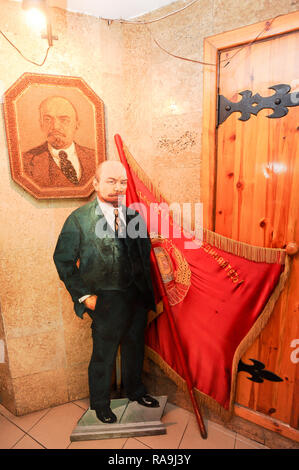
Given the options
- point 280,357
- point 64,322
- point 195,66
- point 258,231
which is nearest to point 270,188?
point 258,231

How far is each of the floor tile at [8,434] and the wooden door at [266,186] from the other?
1679 mm

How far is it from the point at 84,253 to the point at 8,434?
4.87 feet

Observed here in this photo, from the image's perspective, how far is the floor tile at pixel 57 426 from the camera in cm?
198

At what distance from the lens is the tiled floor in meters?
1.93

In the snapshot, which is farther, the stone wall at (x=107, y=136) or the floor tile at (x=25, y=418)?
the floor tile at (x=25, y=418)

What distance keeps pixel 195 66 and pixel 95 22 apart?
78cm

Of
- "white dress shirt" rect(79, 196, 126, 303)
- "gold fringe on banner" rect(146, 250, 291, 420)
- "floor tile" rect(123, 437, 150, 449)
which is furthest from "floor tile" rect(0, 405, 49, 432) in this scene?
"white dress shirt" rect(79, 196, 126, 303)

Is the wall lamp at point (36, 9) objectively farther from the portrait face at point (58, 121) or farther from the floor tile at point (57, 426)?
the floor tile at point (57, 426)

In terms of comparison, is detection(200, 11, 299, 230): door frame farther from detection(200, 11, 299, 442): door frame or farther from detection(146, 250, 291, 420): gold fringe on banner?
detection(146, 250, 291, 420): gold fringe on banner

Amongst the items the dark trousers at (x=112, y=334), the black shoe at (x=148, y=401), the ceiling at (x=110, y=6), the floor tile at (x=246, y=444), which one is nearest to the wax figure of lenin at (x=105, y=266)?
the dark trousers at (x=112, y=334)

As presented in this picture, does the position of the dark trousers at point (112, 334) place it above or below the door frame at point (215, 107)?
below

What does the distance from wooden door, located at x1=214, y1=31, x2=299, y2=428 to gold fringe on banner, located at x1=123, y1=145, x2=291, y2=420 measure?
0.20ft

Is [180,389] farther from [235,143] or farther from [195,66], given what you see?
[195,66]

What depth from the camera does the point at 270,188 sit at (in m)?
1.69
